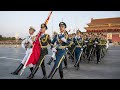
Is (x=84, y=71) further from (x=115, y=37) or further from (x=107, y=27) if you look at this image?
(x=107, y=27)

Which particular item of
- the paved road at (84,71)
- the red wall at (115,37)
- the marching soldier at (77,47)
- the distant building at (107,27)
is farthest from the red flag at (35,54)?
the red wall at (115,37)

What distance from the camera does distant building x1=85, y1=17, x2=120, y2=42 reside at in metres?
68.2

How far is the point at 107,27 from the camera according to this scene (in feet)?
240

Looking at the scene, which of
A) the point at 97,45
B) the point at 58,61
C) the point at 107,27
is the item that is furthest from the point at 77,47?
the point at 107,27

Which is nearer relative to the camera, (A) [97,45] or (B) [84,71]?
(B) [84,71]

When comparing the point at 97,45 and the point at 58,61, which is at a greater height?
the point at 58,61

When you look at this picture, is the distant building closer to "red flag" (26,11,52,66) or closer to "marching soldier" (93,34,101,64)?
"marching soldier" (93,34,101,64)

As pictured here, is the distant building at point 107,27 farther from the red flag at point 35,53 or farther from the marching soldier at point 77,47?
the red flag at point 35,53

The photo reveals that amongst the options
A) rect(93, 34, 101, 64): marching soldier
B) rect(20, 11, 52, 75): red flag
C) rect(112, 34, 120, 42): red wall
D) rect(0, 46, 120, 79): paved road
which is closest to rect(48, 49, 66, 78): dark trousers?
rect(20, 11, 52, 75): red flag

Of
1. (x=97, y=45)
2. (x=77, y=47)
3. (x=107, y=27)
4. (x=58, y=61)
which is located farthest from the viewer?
(x=107, y=27)

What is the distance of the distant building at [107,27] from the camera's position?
68.2m

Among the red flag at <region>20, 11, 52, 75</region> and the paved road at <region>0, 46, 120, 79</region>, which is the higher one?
the red flag at <region>20, 11, 52, 75</region>
